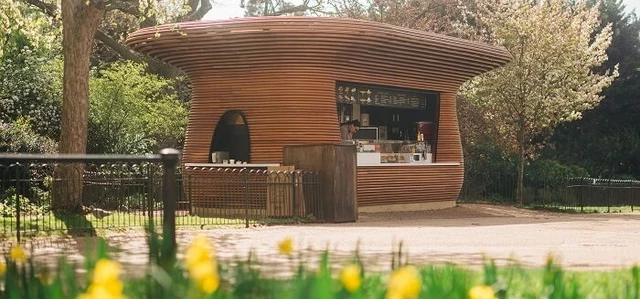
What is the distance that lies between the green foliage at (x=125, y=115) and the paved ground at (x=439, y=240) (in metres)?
8.06

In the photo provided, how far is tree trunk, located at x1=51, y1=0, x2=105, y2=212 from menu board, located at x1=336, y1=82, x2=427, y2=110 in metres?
5.57

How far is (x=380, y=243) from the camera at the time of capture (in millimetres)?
11297

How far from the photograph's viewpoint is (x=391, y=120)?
22.3 m

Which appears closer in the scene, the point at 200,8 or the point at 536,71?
the point at 536,71

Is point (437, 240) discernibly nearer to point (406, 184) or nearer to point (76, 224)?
point (76, 224)

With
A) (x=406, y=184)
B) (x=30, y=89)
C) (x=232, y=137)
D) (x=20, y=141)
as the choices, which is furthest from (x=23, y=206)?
(x=406, y=184)

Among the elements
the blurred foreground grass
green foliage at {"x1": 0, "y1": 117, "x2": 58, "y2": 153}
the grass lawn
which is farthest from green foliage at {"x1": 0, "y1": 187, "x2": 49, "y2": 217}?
the blurred foreground grass

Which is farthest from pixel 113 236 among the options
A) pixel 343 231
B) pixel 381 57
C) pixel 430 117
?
pixel 430 117

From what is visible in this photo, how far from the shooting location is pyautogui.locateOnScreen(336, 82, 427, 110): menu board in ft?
64.5

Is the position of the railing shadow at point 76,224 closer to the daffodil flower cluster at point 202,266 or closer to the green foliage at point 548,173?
the daffodil flower cluster at point 202,266

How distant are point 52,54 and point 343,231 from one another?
16213mm

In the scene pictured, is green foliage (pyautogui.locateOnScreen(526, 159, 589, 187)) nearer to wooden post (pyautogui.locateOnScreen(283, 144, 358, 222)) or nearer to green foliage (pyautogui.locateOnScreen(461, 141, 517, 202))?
green foliage (pyautogui.locateOnScreen(461, 141, 517, 202))

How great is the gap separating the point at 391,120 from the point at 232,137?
14.8ft

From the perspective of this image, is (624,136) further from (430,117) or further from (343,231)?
(343,231)
